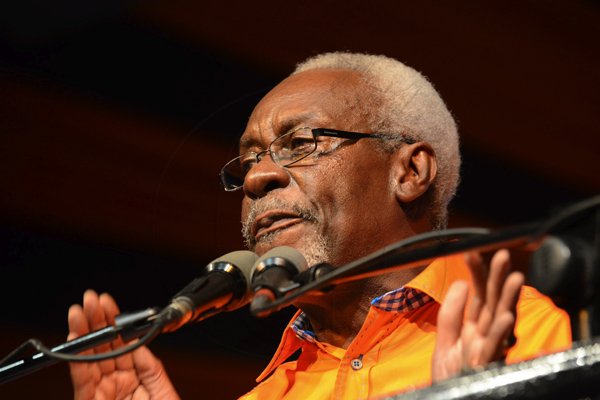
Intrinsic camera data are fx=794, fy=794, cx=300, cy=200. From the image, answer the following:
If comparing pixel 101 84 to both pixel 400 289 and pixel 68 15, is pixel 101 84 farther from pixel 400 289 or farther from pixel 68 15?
pixel 400 289

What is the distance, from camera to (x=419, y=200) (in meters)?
2.14

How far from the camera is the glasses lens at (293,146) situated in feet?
6.66

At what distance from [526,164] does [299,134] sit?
95 cm

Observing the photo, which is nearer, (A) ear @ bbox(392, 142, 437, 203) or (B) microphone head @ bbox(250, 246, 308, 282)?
(B) microphone head @ bbox(250, 246, 308, 282)

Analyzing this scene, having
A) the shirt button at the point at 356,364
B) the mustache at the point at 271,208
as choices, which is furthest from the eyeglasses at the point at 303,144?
the shirt button at the point at 356,364

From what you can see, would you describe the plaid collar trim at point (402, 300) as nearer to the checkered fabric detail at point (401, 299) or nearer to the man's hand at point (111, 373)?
the checkered fabric detail at point (401, 299)

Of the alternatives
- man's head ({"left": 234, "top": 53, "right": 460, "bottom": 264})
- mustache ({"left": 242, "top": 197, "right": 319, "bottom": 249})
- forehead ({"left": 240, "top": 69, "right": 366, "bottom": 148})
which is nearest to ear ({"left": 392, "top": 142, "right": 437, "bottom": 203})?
man's head ({"left": 234, "top": 53, "right": 460, "bottom": 264})

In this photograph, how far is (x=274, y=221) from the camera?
76.2 inches

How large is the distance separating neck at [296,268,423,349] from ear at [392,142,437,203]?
0.24 metres

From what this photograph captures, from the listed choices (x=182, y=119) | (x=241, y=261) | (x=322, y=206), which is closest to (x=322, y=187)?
(x=322, y=206)

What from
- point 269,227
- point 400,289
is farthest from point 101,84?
point 400,289

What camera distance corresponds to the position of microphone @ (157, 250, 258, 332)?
4.11 feet

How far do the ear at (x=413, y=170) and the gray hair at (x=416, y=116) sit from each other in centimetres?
3

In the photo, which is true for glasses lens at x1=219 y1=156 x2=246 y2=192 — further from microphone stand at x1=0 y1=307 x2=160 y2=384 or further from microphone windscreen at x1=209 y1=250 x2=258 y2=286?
microphone stand at x1=0 y1=307 x2=160 y2=384
